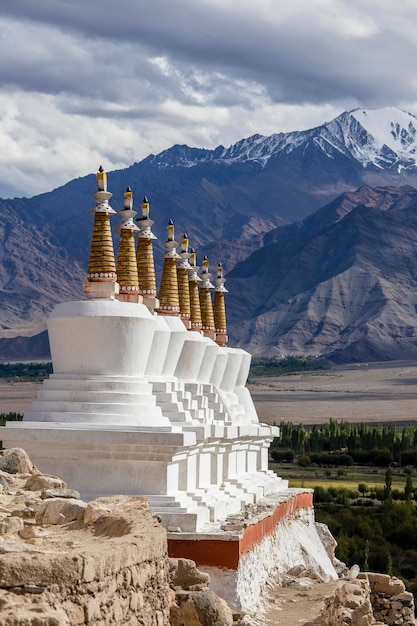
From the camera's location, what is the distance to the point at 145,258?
23.8 metres

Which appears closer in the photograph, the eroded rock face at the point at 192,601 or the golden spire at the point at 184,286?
the eroded rock face at the point at 192,601

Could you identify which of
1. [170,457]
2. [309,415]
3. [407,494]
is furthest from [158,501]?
[309,415]

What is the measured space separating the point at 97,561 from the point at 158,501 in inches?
367

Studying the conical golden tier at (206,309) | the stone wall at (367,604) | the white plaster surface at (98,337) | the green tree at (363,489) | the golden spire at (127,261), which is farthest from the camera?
the green tree at (363,489)

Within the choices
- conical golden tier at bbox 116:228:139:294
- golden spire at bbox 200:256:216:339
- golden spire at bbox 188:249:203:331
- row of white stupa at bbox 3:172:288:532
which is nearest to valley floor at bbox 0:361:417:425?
golden spire at bbox 200:256:216:339

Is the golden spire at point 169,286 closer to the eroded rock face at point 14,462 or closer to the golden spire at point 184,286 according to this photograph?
the golden spire at point 184,286

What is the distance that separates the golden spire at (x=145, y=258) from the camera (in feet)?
76.4

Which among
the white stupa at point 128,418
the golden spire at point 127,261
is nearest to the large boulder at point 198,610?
the white stupa at point 128,418

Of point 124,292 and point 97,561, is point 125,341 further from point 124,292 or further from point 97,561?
point 97,561

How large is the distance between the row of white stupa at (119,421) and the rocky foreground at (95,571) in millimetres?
2471

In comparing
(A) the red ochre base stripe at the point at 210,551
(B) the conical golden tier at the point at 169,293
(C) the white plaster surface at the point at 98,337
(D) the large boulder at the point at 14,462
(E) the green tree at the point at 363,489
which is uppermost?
(B) the conical golden tier at the point at 169,293

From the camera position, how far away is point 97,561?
27.2ft

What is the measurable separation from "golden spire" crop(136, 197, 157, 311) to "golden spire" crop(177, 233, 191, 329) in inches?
126

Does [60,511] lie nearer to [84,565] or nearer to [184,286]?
[84,565]
